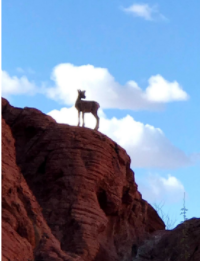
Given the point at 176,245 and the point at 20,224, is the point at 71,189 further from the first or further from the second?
the point at 20,224

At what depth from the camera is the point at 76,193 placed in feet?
77.2

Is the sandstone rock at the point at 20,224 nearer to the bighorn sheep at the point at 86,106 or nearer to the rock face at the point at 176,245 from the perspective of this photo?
the rock face at the point at 176,245

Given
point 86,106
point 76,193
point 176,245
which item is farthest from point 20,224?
point 86,106

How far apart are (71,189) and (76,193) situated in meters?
0.23

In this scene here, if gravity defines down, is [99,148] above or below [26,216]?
above

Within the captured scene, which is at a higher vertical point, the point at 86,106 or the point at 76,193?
the point at 86,106

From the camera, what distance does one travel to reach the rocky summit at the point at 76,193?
19969mm

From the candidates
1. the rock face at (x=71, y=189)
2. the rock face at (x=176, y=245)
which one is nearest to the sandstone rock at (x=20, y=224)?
the rock face at (x=71, y=189)

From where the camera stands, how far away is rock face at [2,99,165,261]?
19719 mm

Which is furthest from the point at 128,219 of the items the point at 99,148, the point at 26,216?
the point at 26,216

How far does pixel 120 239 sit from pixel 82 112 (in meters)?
5.19

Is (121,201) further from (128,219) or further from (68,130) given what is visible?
(68,130)

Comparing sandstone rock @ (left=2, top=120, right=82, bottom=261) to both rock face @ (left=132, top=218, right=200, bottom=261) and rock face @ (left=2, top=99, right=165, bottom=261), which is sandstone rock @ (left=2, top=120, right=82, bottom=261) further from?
rock face @ (left=132, top=218, right=200, bottom=261)

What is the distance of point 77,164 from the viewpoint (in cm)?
2420
